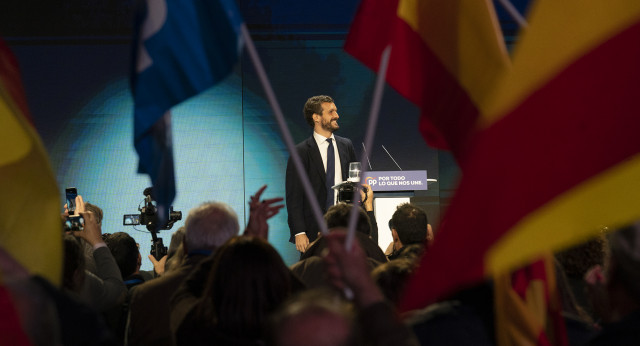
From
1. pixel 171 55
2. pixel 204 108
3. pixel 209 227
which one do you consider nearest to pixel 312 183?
pixel 209 227

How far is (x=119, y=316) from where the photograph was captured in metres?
3.62

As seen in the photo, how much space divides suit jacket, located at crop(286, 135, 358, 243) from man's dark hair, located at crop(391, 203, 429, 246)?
1744 millimetres

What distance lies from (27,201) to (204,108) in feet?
25.1

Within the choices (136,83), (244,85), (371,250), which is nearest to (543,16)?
(136,83)

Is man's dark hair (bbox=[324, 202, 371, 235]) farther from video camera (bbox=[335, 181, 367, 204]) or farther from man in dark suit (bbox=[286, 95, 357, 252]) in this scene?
man in dark suit (bbox=[286, 95, 357, 252])

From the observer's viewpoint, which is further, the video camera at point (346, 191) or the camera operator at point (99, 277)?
the video camera at point (346, 191)

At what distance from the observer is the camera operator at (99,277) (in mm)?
2957

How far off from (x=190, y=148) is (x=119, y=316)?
596 cm

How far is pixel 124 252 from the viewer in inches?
163

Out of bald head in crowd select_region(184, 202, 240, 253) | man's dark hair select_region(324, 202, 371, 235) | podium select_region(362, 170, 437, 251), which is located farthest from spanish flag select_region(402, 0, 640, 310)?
podium select_region(362, 170, 437, 251)

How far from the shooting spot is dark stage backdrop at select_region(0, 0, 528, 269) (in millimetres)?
9281

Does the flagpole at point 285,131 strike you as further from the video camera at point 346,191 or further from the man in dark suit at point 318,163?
the man in dark suit at point 318,163

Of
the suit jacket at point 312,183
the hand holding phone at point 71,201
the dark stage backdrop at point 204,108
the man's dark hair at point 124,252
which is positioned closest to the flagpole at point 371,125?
the hand holding phone at point 71,201

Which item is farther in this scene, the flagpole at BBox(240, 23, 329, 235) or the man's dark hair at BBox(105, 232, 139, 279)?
the man's dark hair at BBox(105, 232, 139, 279)
